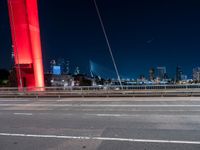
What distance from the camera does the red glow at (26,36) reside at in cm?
3044

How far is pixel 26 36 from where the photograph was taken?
101 ft

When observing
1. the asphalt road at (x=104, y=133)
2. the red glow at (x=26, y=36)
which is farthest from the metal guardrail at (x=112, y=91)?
the asphalt road at (x=104, y=133)

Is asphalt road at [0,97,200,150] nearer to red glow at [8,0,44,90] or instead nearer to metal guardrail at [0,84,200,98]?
metal guardrail at [0,84,200,98]

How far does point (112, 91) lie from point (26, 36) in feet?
37.1

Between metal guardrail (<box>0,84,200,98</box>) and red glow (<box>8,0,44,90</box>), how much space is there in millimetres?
2665

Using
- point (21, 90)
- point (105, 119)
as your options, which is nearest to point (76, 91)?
point (21, 90)

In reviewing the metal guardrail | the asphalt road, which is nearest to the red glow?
the metal guardrail

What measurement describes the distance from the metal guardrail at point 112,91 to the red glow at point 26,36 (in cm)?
267

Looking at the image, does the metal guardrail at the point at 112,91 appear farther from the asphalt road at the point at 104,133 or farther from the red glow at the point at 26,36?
the asphalt road at the point at 104,133

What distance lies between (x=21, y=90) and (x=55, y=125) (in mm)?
19487

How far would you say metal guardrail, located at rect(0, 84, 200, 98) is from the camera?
2303 centimetres

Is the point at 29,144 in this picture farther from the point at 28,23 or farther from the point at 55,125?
the point at 28,23

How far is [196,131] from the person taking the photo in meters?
9.05

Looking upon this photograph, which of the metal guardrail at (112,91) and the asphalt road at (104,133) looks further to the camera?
the metal guardrail at (112,91)
